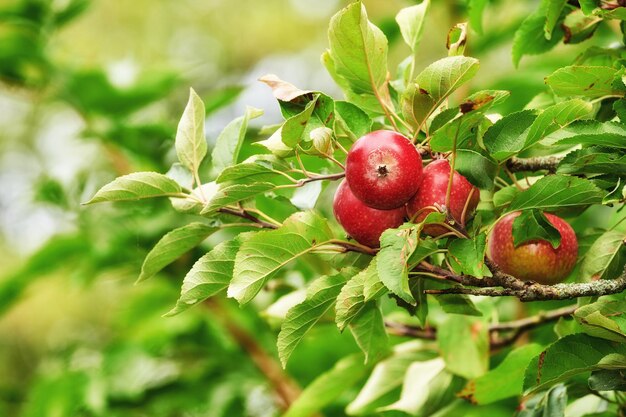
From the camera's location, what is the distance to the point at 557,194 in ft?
1.98

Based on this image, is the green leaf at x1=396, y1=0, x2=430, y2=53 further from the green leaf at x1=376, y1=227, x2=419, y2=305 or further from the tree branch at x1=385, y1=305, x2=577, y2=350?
the tree branch at x1=385, y1=305, x2=577, y2=350

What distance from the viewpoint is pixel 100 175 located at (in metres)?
1.69

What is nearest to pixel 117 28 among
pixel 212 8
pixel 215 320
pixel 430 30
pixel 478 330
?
pixel 212 8

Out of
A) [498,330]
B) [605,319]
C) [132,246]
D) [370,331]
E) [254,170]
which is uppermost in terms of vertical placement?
→ [254,170]

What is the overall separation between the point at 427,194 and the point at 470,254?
0.06 meters

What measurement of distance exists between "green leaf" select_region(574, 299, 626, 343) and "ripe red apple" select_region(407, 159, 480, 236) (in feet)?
0.42

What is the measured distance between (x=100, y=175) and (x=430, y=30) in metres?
2.93

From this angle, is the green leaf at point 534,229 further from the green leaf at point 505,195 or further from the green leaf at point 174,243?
the green leaf at point 174,243

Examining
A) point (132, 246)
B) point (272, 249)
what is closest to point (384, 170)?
point (272, 249)

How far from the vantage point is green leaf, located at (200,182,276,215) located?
62 cm

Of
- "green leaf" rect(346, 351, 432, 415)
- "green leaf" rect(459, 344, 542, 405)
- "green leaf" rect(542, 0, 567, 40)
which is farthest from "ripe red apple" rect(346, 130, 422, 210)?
"green leaf" rect(346, 351, 432, 415)

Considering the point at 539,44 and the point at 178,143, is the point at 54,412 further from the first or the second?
the point at 539,44

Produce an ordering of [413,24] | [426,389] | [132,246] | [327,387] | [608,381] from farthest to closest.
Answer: [132,246] → [327,387] → [426,389] → [413,24] → [608,381]

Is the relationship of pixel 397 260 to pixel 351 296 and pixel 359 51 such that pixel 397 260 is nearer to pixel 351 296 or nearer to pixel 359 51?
pixel 351 296
